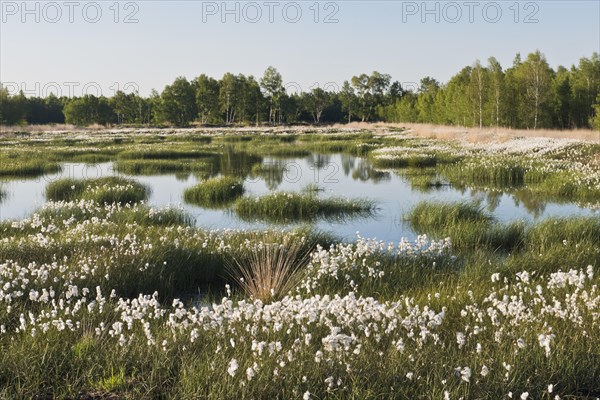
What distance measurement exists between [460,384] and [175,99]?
324 feet

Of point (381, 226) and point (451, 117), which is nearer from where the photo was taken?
point (381, 226)

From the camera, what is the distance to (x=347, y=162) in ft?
→ 117

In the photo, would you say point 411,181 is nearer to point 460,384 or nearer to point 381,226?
point 381,226

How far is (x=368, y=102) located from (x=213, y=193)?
108 meters

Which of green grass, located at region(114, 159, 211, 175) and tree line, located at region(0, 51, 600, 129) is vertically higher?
tree line, located at region(0, 51, 600, 129)

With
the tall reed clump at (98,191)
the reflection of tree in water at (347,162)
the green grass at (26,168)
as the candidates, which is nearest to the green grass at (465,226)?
the tall reed clump at (98,191)

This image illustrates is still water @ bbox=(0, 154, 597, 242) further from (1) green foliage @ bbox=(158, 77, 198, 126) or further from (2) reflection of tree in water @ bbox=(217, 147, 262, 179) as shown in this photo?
(1) green foliage @ bbox=(158, 77, 198, 126)

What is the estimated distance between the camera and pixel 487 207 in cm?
1809

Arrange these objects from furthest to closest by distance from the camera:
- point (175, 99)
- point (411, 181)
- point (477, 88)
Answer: point (175, 99), point (477, 88), point (411, 181)

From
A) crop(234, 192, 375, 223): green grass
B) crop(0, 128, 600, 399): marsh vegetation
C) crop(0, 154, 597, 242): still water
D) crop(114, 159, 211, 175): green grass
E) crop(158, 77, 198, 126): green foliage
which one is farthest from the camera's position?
crop(158, 77, 198, 126): green foliage

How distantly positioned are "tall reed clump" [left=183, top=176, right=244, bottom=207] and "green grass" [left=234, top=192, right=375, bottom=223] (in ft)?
7.16

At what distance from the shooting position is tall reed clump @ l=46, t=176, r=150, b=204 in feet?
62.2

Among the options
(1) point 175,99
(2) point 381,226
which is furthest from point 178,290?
(1) point 175,99

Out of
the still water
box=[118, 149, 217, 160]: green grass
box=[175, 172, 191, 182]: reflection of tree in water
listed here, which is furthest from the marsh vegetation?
box=[118, 149, 217, 160]: green grass
